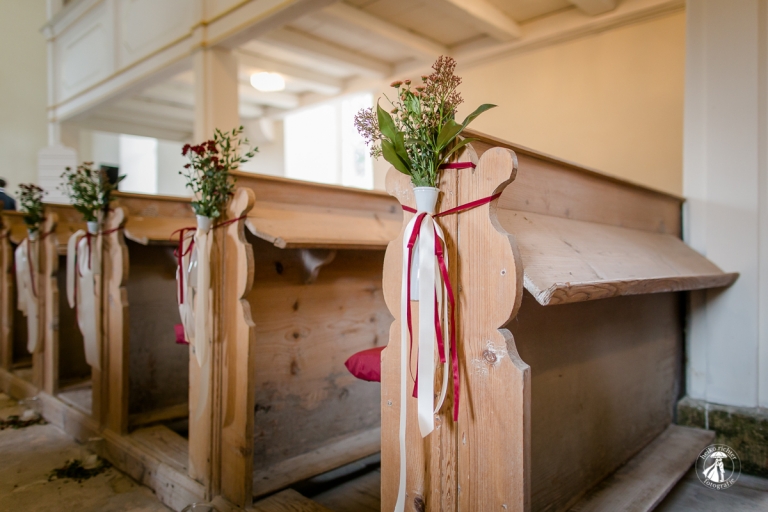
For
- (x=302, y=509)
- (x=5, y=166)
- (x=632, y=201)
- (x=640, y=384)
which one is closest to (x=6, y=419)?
(x=302, y=509)

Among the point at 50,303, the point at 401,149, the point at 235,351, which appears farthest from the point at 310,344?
the point at 50,303

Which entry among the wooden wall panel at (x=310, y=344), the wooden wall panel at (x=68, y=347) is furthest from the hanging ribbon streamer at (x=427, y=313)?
the wooden wall panel at (x=68, y=347)

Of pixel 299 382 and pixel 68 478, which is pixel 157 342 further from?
pixel 299 382

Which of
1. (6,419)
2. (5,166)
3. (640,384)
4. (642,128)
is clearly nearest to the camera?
(640,384)

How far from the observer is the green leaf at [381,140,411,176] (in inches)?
48.5

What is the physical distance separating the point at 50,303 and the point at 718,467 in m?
3.37

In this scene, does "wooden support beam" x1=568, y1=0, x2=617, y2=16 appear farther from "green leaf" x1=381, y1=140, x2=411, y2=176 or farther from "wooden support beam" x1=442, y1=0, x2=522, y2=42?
"green leaf" x1=381, y1=140, x2=411, y2=176

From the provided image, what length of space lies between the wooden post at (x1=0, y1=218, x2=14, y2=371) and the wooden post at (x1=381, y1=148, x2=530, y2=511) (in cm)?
343

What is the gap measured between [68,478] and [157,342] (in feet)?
2.31

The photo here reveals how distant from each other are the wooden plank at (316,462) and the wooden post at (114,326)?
34.6 inches

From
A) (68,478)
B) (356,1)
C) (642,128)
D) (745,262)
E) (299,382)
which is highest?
(356,1)

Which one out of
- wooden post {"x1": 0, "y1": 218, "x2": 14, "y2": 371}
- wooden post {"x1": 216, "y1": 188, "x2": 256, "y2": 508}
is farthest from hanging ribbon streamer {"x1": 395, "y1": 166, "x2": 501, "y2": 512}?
wooden post {"x1": 0, "y1": 218, "x2": 14, "y2": 371}

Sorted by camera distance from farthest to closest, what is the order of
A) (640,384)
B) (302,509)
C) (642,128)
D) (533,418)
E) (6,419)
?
(642,128), (6,419), (640,384), (302,509), (533,418)

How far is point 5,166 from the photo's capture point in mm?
7004
